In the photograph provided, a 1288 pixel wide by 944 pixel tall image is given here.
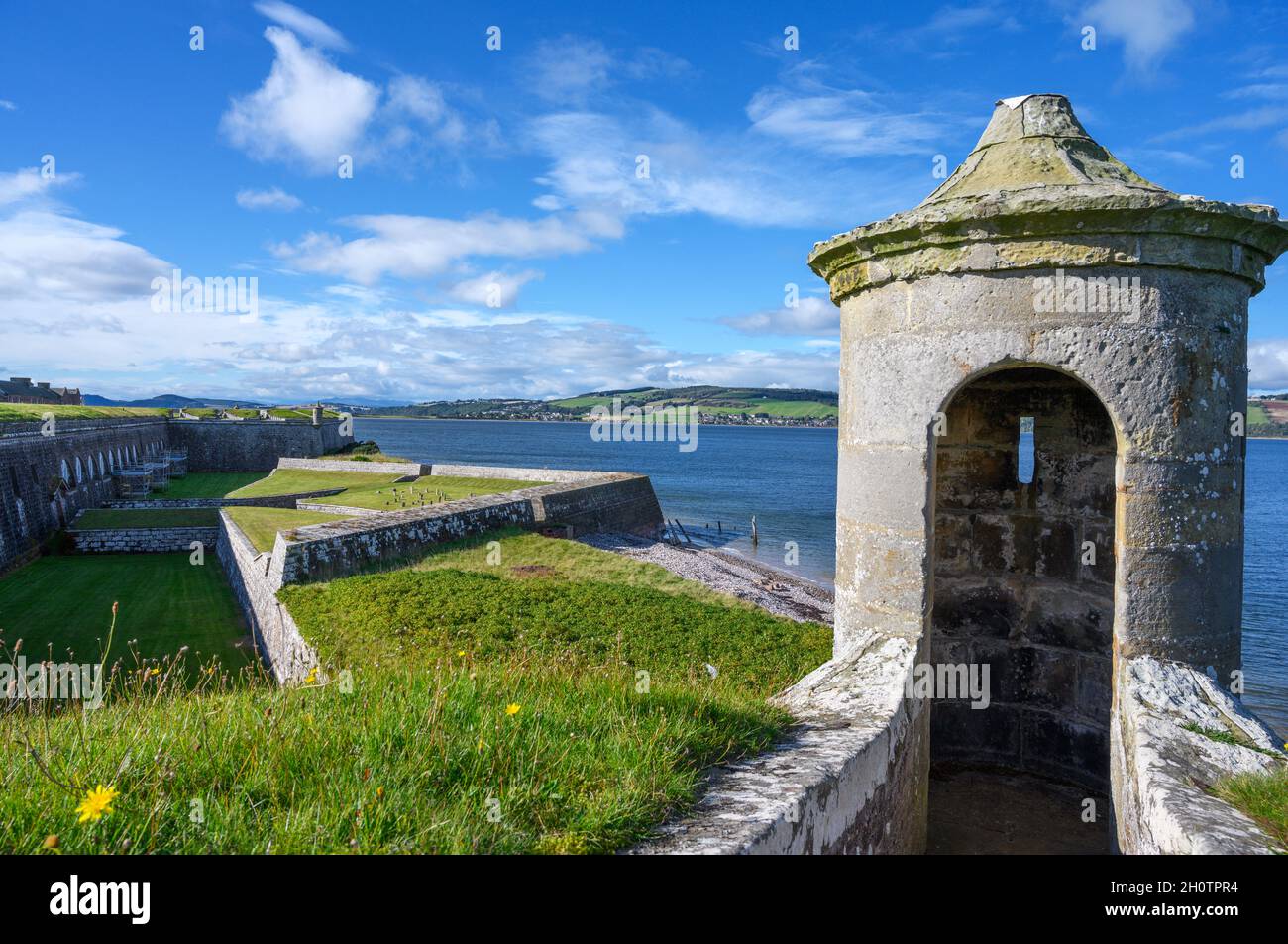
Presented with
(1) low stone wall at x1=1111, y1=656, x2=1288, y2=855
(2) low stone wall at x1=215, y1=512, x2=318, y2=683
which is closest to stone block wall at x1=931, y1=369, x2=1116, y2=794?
(1) low stone wall at x1=1111, y1=656, x2=1288, y2=855

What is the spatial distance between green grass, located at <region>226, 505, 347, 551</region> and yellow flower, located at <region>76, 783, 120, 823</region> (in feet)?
52.2

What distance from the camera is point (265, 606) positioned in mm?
14812

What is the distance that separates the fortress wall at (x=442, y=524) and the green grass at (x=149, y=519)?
33.2ft

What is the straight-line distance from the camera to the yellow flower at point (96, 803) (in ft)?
7.15

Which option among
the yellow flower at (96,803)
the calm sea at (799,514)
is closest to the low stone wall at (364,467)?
the calm sea at (799,514)

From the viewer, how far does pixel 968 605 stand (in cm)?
650

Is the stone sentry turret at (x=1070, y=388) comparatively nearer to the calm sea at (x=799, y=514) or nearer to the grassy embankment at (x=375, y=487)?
the calm sea at (x=799, y=514)

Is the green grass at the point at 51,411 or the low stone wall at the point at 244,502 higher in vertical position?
the green grass at the point at 51,411

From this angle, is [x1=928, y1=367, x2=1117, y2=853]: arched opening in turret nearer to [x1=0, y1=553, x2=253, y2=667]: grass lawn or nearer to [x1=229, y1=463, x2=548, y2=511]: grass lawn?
[x1=0, y1=553, x2=253, y2=667]: grass lawn

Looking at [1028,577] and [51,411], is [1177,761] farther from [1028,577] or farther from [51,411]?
[51,411]

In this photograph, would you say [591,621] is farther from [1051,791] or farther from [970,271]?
[970,271]

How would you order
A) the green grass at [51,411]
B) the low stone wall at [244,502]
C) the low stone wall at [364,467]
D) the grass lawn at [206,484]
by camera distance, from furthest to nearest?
the grass lawn at [206,484] → the low stone wall at [364,467] → the green grass at [51,411] → the low stone wall at [244,502]

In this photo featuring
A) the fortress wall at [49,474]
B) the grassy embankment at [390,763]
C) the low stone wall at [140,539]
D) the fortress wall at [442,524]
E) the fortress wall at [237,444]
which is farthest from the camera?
the fortress wall at [237,444]

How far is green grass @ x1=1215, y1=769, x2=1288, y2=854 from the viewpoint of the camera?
2799mm
